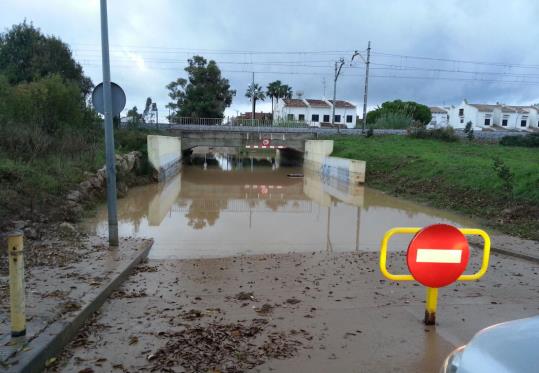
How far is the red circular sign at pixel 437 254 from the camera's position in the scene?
3975 millimetres

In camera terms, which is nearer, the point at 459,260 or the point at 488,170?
the point at 459,260

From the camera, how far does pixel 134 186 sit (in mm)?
20328

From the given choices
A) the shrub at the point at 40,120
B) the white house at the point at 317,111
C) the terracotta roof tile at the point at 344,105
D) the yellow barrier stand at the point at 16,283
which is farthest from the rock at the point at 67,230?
the terracotta roof tile at the point at 344,105

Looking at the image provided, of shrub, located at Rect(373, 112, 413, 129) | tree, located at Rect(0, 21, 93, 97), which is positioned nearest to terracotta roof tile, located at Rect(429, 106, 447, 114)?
shrub, located at Rect(373, 112, 413, 129)

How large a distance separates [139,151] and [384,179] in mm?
13734

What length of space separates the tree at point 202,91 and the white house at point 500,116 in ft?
168

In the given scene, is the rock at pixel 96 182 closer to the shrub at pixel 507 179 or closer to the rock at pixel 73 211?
the rock at pixel 73 211

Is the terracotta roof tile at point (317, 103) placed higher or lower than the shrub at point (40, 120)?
higher

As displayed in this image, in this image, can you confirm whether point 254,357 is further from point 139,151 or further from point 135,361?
point 139,151

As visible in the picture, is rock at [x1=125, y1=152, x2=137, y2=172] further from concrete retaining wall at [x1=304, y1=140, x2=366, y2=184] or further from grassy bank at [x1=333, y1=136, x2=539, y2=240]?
grassy bank at [x1=333, y1=136, x2=539, y2=240]

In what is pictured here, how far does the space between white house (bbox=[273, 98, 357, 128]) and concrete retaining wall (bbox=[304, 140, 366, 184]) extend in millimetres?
38393

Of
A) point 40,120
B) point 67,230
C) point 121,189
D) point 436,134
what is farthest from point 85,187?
point 436,134

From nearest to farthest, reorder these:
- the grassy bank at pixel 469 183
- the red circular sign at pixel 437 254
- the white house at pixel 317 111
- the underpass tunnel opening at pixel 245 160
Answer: the red circular sign at pixel 437 254 < the grassy bank at pixel 469 183 < the underpass tunnel opening at pixel 245 160 < the white house at pixel 317 111

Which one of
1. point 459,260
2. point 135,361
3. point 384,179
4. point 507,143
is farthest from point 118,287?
point 507,143
